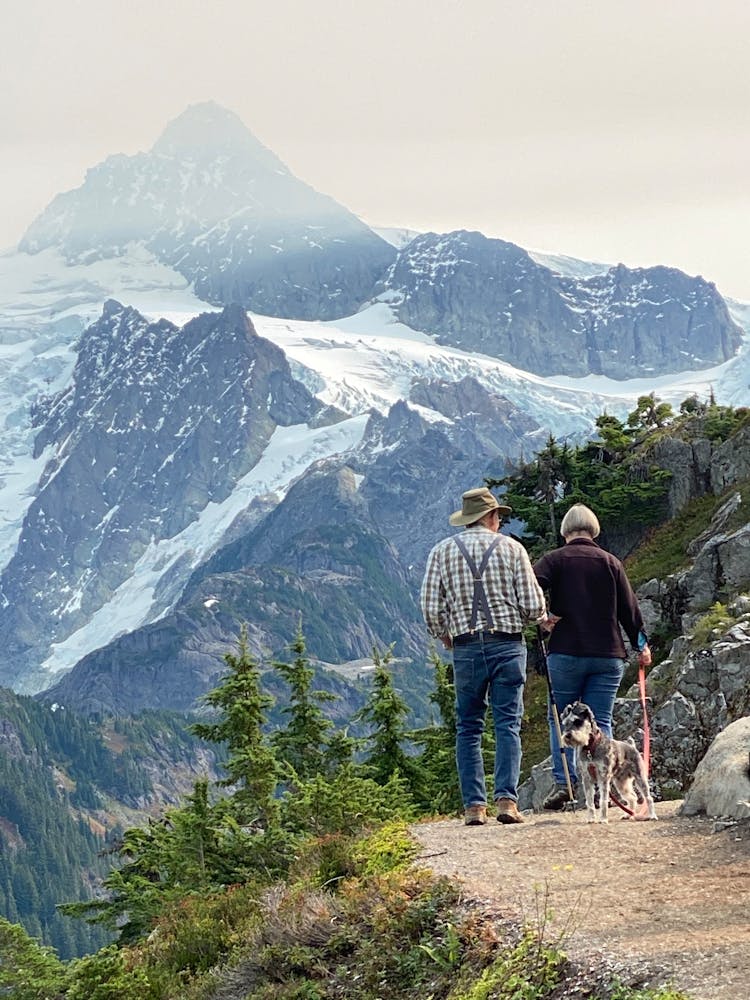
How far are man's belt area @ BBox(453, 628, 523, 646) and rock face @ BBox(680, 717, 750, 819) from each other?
2.31 meters

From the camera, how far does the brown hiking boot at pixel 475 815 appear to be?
46.3 feet

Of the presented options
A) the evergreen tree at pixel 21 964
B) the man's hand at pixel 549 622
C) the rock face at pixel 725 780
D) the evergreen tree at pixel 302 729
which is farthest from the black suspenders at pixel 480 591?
the evergreen tree at pixel 302 729

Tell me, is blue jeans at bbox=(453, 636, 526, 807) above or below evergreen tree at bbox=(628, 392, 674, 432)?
below

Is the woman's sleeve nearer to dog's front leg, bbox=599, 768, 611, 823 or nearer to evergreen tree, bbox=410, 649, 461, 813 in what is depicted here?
dog's front leg, bbox=599, 768, 611, 823

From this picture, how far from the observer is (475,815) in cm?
1417

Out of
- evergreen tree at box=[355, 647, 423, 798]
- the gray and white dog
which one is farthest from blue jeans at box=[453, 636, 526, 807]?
evergreen tree at box=[355, 647, 423, 798]

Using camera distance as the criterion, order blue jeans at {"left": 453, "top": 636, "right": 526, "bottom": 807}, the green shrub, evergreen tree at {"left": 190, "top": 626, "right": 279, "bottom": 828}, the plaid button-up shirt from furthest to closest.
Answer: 1. evergreen tree at {"left": 190, "top": 626, "right": 279, "bottom": 828}
2. blue jeans at {"left": 453, "top": 636, "right": 526, "bottom": 807}
3. the plaid button-up shirt
4. the green shrub

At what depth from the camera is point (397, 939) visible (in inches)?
405

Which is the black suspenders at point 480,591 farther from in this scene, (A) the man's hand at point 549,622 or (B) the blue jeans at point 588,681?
(B) the blue jeans at point 588,681

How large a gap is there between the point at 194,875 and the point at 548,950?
11128 millimetres

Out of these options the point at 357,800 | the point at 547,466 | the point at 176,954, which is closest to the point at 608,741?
the point at 357,800

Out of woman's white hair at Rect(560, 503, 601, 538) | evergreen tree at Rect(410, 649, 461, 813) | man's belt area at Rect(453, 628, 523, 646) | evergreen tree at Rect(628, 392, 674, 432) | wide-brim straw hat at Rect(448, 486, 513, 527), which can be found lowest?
evergreen tree at Rect(410, 649, 461, 813)

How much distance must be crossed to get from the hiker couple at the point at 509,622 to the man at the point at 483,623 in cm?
1

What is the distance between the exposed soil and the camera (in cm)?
820
